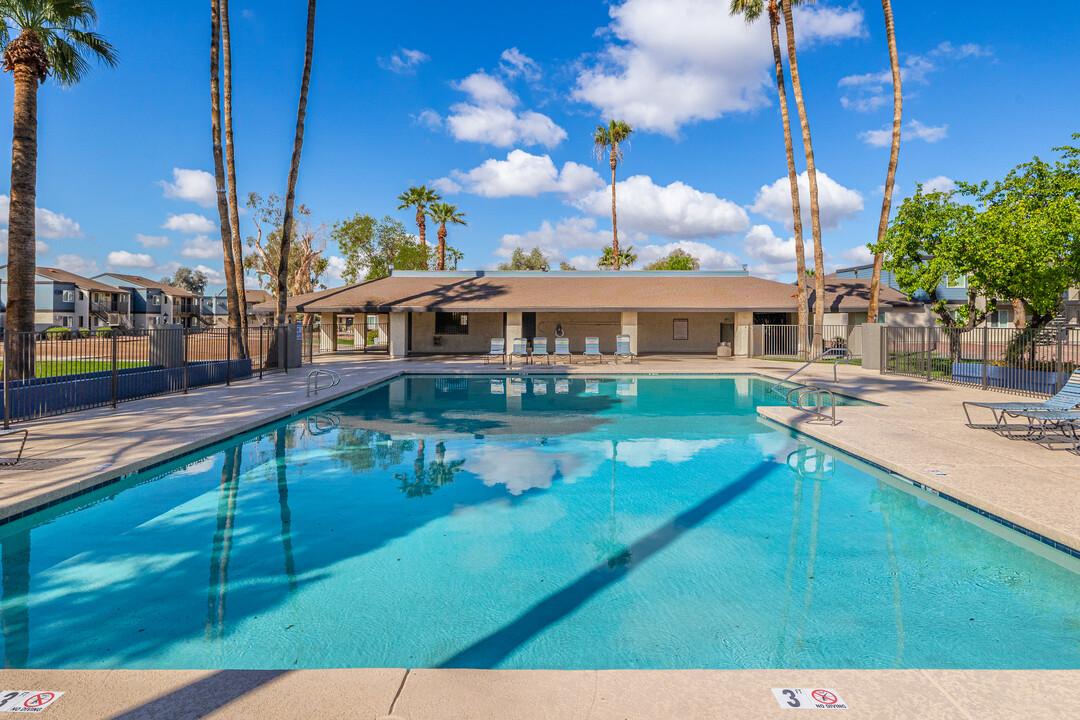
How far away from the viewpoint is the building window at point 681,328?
96.1 ft

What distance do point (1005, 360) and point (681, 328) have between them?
1495 cm

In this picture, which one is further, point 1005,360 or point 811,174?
point 811,174

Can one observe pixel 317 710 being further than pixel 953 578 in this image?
No

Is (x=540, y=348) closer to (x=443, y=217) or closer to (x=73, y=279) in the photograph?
(x=443, y=217)

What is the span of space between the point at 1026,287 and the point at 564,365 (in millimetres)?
14022

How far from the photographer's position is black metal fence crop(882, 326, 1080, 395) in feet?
43.5

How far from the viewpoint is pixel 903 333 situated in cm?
1858

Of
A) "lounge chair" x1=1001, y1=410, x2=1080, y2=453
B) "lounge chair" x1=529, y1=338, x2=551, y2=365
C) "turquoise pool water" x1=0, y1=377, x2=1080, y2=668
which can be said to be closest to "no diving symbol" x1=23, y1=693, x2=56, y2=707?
"turquoise pool water" x1=0, y1=377, x2=1080, y2=668

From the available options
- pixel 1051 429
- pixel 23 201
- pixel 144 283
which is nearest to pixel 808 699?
pixel 1051 429

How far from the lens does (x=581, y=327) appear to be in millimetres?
29234

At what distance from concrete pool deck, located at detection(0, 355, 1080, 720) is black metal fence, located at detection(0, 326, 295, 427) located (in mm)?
496

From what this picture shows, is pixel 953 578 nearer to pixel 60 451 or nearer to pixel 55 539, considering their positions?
pixel 55 539

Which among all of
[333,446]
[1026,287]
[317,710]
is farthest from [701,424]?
[1026,287]

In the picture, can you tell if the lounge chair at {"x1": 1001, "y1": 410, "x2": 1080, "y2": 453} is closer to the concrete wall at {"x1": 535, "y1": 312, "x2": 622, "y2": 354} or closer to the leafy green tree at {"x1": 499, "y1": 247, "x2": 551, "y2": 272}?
the concrete wall at {"x1": 535, "y1": 312, "x2": 622, "y2": 354}
